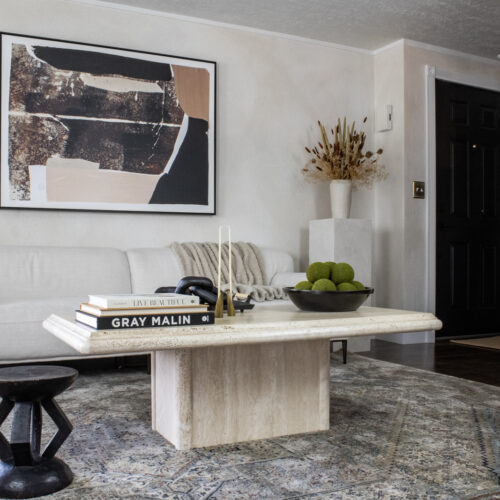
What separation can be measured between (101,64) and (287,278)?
1868 millimetres

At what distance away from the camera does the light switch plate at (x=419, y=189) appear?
4.79 meters

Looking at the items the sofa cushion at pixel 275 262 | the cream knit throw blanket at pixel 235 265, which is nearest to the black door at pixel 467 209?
the sofa cushion at pixel 275 262

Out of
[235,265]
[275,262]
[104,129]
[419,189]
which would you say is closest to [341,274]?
[235,265]

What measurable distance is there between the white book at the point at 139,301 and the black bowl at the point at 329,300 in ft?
1.54

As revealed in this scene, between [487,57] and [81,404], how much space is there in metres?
4.48

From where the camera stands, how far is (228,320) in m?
1.81

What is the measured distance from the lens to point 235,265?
3.99 m

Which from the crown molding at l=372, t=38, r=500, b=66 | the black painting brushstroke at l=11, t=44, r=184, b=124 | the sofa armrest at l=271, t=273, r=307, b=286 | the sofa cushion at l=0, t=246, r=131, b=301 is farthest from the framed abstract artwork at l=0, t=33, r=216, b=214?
the crown molding at l=372, t=38, r=500, b=66

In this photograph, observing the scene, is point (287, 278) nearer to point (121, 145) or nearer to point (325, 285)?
point (121, 145)

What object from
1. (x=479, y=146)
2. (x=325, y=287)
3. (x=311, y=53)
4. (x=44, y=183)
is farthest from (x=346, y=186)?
(x=325, y=287)

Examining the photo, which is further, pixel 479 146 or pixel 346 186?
pixel 479 146

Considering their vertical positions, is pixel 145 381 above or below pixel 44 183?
below

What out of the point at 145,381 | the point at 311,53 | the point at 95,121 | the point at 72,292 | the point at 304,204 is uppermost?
the point at 311,53

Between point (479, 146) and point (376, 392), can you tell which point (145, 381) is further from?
point (479, 146)
